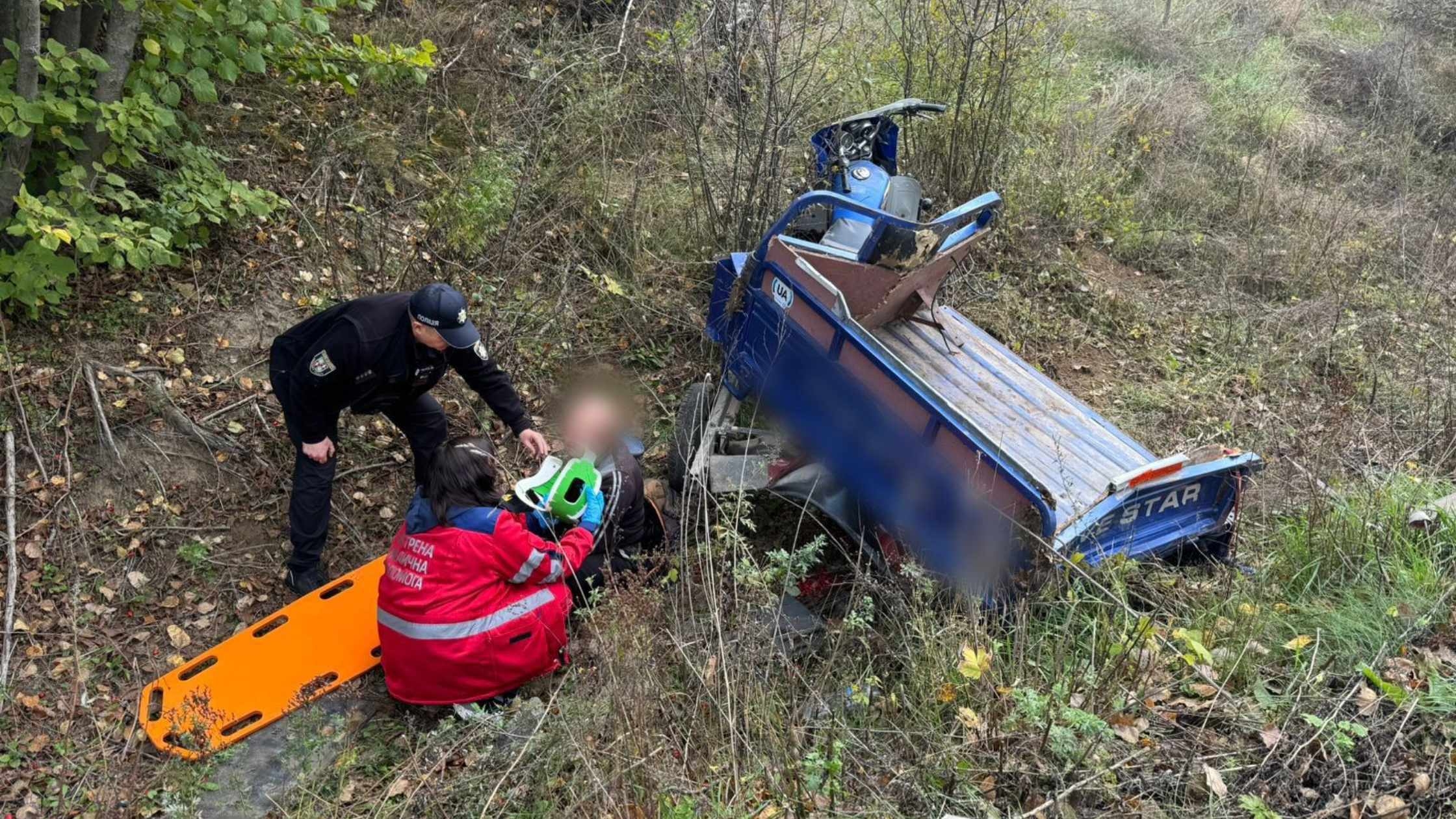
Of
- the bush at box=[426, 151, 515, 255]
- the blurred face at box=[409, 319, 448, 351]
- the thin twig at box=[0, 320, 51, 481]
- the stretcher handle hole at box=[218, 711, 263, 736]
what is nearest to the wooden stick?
the thin twig at box=[0, 320, 51, 481]

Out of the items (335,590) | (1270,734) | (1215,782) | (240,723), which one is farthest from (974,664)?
(335,590)

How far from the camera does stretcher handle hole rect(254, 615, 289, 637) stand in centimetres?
432

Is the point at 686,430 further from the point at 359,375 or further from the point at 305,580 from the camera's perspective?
the point at 305,580

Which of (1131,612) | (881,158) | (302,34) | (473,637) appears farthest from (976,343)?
(302,34)

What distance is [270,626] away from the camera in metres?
4.38

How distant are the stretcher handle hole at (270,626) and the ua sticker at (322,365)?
3.90ft

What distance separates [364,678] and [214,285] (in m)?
2.87

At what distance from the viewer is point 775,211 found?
6852 millimetres

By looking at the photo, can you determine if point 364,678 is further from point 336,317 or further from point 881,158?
point 881,158

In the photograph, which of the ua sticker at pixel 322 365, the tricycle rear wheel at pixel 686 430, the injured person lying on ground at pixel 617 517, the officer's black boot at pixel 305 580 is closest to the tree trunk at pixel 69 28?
the ua sticker at pixel 322 365

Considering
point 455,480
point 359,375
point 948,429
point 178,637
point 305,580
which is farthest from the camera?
point 305,580

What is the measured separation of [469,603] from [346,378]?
1218 mm

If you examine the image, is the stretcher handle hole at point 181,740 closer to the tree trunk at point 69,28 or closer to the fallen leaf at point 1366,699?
the tree trunk at point 69,28

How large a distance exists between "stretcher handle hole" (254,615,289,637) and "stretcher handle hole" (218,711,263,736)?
1.52 ft
